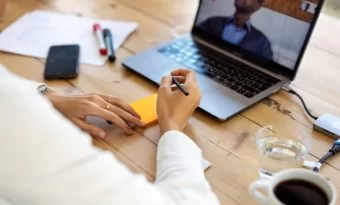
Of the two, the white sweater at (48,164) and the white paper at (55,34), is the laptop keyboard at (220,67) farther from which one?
the white sweater at (48,164)

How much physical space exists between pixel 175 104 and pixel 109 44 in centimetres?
39

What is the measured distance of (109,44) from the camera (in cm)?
140

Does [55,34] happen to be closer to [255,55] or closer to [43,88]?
[43,88]

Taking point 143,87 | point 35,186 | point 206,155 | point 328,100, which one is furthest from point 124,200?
point 328,100

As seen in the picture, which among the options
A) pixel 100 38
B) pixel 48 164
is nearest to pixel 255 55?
pixel 100 38

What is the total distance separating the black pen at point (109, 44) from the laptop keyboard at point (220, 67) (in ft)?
0.39

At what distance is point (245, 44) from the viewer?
1.32 meters

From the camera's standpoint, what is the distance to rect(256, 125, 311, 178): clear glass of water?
100 cm

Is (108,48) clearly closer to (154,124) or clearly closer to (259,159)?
(154,124)

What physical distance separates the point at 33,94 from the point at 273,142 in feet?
1.75

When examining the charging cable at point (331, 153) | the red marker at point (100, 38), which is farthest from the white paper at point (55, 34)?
the charging cable at point (331, 153)

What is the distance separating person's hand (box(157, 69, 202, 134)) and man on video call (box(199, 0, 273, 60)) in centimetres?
23

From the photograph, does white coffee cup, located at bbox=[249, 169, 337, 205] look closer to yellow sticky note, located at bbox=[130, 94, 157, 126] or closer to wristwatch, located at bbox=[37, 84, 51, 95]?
yellow sticky note, located at bbox=[130, 94, 157, 126]

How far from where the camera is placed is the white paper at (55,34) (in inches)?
54.2
